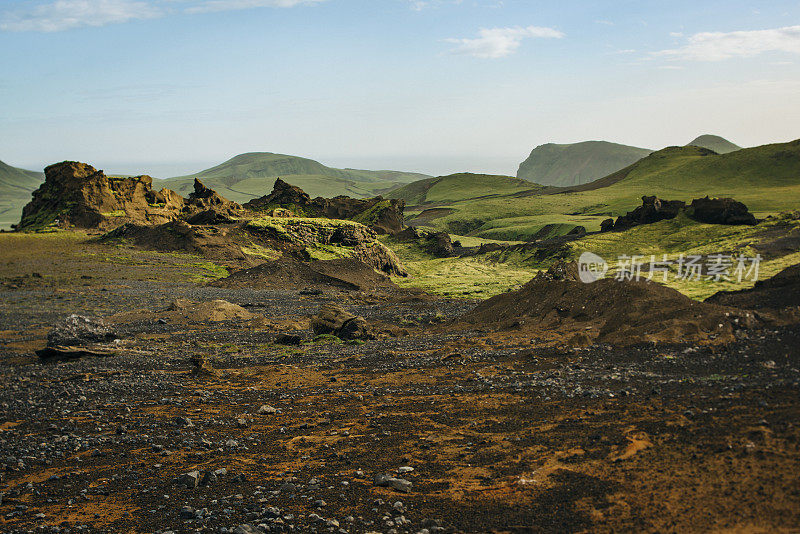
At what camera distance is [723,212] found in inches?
1971

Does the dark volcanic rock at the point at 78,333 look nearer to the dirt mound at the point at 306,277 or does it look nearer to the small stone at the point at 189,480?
the small stone at the point at 189,480

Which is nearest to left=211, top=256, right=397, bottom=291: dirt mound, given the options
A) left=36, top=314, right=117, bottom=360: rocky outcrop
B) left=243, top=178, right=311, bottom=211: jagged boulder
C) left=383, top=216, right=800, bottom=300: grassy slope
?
left=383, top=216, right=800, bottom=300: grassy slope

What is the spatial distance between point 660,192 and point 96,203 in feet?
378

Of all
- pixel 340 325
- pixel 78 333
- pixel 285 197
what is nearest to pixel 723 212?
pixel 340 325

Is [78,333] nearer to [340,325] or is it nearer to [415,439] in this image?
[340,325]

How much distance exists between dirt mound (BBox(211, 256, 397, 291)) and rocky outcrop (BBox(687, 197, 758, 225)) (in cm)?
3020

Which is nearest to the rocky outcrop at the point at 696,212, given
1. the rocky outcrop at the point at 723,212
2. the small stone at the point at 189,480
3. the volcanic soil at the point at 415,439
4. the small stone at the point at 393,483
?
the rocky outcrop at the point at 723,212

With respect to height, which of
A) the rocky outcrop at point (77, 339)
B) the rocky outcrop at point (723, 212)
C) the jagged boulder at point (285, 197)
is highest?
the jagged boulder at point (285, 197)

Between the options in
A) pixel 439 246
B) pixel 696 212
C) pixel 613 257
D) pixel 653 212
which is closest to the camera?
pixel 613 257

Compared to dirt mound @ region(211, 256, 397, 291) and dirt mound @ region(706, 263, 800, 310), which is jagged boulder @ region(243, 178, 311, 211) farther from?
dirt mound @ region(706, 263, 800, 310)

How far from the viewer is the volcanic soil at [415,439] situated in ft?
21.4

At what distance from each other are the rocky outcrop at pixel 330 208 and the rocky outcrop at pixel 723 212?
3853 cm

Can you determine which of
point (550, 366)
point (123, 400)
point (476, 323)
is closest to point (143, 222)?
point (476, 323)

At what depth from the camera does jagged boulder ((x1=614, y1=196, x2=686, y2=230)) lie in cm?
5775
